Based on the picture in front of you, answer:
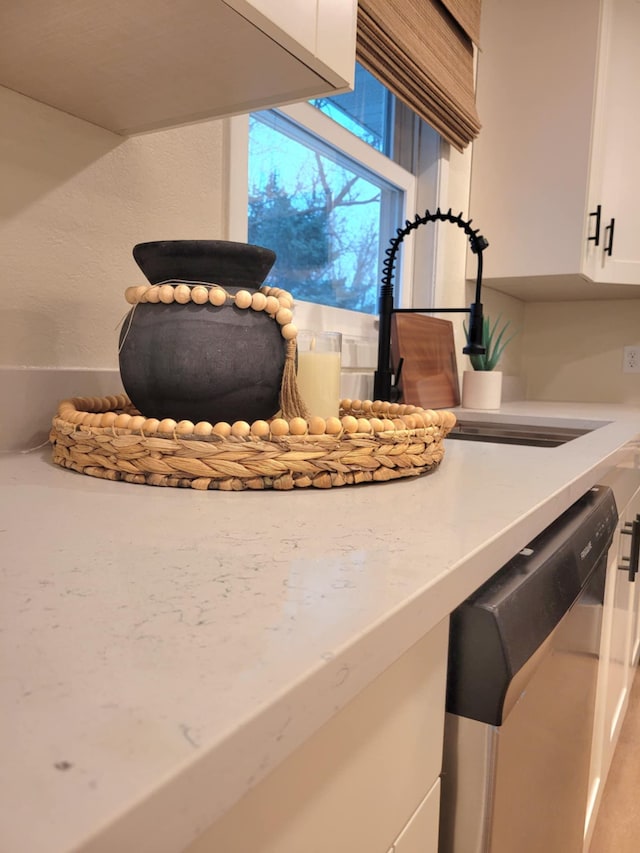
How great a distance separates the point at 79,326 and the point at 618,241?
198 centimetres

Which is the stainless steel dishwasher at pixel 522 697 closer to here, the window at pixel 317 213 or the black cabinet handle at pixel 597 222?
the window at pixel 317 213

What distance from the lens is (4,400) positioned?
2.66 feet

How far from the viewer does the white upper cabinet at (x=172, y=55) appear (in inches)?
24.9

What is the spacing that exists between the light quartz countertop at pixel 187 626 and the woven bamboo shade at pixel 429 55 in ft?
3.99

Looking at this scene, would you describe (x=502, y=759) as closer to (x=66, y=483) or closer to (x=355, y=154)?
(x=66, y=483)

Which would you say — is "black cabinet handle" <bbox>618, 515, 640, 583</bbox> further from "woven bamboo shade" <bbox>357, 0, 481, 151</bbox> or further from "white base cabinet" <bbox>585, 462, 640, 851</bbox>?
"woven bamboo shade" <bbox>357, 0, 481, 151</bbox>


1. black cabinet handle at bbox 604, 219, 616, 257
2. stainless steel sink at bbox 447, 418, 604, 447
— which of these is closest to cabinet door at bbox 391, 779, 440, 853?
stainless steel sink at bbox 447, 418, 604, 447

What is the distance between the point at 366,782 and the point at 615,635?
1042 millimetres

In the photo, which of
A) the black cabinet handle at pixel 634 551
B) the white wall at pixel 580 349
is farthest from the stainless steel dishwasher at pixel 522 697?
the white wall at pixel 580 349

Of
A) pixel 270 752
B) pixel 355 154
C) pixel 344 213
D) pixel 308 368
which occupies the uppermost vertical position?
pixel 355 154

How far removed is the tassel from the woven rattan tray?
9 cm

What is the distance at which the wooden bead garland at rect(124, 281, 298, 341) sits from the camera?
73 centimetres

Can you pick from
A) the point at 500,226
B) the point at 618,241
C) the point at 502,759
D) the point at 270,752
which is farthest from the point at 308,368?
the point at 618,241

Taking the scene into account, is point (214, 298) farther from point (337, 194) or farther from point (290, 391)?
point (337, 194)
